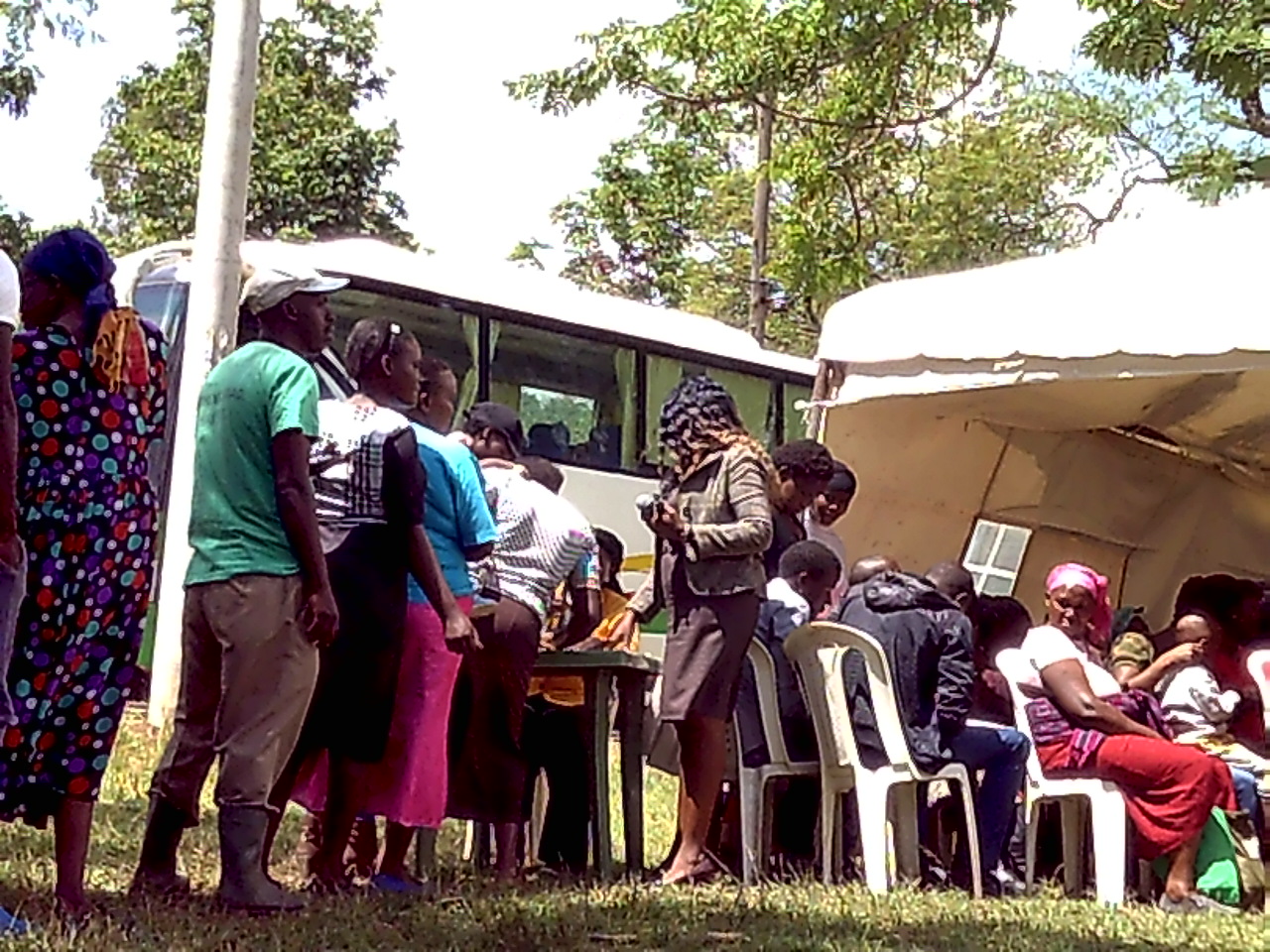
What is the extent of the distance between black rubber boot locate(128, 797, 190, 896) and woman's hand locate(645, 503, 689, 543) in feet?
5.28

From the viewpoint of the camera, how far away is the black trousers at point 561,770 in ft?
19.8

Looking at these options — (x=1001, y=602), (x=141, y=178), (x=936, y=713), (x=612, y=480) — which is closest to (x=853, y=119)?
(x=612, y=480)

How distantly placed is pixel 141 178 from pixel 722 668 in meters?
21.2

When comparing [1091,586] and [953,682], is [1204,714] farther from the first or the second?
[953,682]

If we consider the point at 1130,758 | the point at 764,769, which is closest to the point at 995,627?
the point at 1130,758

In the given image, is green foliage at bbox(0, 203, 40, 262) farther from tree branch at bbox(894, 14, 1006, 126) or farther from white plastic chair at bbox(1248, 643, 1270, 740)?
white plastic chair at bbox(1248, 643, 1270, 740)

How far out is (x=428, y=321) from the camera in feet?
39.1

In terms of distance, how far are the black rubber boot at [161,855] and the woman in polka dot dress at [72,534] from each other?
1.21 feet

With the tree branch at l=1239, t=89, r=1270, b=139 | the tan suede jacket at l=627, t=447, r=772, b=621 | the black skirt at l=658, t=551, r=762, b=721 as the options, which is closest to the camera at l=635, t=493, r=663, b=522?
the tan suede jacket at l=627, t=447, r=772, b=621

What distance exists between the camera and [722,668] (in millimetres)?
5527

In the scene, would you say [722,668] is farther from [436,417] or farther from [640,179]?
[640,179]

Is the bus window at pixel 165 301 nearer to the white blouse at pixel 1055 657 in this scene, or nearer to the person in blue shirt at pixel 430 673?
the person in blue shirt at pixel 430 673

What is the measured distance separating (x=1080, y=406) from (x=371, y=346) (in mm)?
5096

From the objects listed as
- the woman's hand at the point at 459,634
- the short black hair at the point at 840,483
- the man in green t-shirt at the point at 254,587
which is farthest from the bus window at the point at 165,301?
the man in green t-shirt at the point at 254,587
